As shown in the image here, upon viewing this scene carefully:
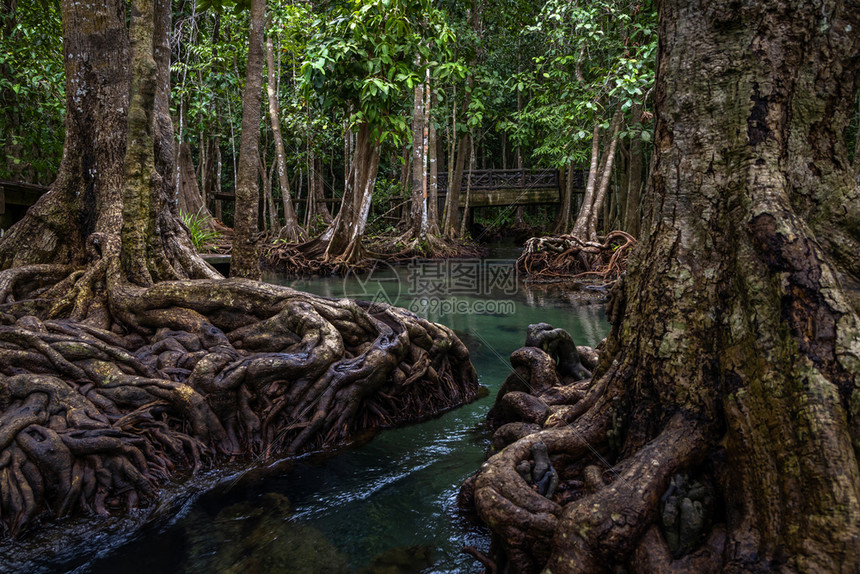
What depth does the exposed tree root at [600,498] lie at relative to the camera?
7.17ft

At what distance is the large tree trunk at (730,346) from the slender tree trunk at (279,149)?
12.0 m

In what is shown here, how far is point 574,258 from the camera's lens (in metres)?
12.7

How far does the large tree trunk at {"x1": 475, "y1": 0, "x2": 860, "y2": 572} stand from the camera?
203 centimetres

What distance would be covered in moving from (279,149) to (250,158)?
327 inches

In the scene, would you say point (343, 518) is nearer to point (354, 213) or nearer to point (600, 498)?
point (600, 498)

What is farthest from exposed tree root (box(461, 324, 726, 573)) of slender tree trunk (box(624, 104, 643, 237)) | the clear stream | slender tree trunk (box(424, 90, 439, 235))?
slender tree trunk (box(424, 90, 439, 235))

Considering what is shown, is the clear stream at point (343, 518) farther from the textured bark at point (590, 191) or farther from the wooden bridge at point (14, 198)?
the textured bark at point (590, 191)

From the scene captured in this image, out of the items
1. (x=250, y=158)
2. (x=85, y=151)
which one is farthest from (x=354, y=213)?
(x=85, y=151)

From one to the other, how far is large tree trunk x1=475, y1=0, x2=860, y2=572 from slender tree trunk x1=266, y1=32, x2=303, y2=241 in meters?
12.0

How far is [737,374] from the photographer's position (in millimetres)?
2309

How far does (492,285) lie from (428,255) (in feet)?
11.9

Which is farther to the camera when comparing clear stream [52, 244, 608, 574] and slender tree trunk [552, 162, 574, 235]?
slender tree trunk [552, 162, 574, 235]

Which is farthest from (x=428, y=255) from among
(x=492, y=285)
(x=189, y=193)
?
(x=189, y=193)

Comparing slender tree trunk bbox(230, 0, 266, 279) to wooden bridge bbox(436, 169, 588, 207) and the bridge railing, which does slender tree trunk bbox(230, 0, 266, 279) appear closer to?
wooden bridge bbox(436, 169, 588, 207)
